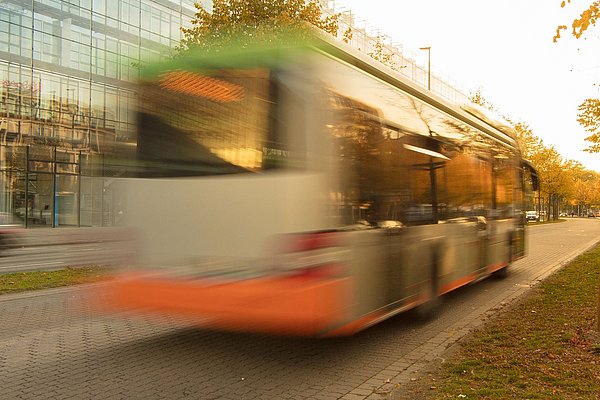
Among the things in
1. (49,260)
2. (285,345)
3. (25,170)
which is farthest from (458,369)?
(25,170)

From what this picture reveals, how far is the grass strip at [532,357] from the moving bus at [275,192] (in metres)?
1.10

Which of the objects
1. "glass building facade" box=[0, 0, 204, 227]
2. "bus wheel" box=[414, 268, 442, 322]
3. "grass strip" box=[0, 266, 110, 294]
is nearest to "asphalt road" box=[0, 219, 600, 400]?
"bus wheel" box=[414, 268, 442, 322]

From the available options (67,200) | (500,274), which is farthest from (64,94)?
(500,274)

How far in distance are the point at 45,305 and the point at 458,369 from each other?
661 centimetres

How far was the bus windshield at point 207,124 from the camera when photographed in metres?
5.68

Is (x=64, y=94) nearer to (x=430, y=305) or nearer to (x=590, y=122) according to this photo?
(x=590, y=122)

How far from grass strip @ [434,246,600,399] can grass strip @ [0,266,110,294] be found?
805 cm

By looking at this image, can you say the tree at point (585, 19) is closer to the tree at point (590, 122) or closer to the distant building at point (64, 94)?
the tree at point (590, 122)

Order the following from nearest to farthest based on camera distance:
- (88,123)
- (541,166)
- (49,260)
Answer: (49,260), (88,123), (541,166)

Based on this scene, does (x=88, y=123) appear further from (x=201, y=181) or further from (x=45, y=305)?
(x=201, y=181)

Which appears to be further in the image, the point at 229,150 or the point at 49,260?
the point at 49,260

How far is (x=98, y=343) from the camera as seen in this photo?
6.86 m

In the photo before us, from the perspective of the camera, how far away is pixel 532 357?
238 inches

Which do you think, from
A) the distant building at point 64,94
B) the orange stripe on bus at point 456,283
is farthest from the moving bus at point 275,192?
the distant building at point 64,94
